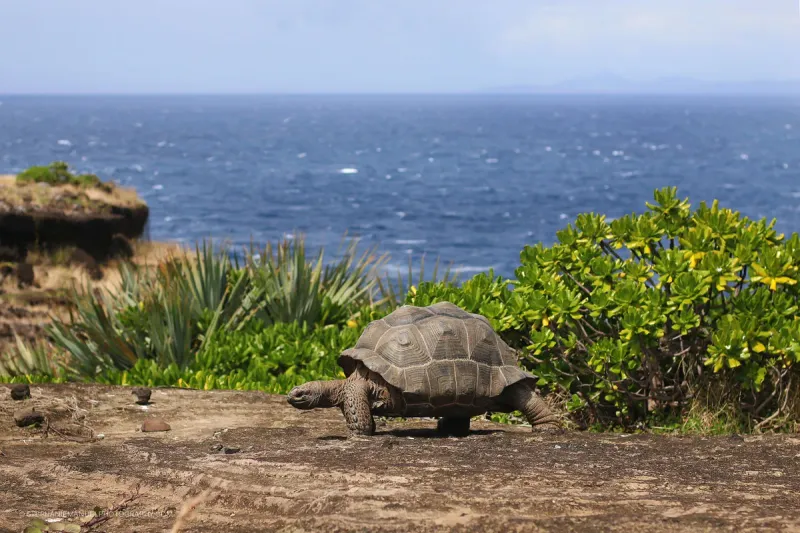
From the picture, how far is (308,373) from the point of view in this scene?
9828mm

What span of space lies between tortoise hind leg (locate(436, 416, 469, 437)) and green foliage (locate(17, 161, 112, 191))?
28.0m

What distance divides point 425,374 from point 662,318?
185cm

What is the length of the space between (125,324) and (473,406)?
19.5 feet

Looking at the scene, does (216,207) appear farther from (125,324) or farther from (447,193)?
(125,324)

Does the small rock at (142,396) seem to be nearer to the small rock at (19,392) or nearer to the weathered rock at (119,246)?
the small rock at (19,392)

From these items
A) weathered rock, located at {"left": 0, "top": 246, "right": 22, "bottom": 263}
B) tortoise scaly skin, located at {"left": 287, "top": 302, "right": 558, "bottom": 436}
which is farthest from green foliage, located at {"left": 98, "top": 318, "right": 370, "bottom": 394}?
weathered rock, located at {"left": 0, "top": 246, "right": 22, "bottom": 263}

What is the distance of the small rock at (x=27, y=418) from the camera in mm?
7449

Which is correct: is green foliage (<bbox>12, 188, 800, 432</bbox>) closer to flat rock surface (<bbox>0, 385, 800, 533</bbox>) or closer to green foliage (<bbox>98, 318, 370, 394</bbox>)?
flat rock surface (<bbox>0, 385, 800, 533</bbox>)

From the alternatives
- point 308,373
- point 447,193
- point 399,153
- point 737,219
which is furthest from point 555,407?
point 399,153

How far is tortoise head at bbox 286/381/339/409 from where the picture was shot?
22.8 feet

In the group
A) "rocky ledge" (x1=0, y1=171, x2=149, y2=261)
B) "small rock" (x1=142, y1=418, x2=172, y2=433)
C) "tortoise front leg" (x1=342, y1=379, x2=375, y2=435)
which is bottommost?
"rocky ledge" (x1=0, y1=171, x2=149, y2=261)

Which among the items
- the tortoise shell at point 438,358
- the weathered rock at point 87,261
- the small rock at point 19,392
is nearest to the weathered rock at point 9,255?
the weathered rock at point 87,261

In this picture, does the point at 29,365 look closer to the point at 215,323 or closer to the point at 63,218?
the point at 215,323

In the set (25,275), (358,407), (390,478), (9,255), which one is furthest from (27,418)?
(9,255)
